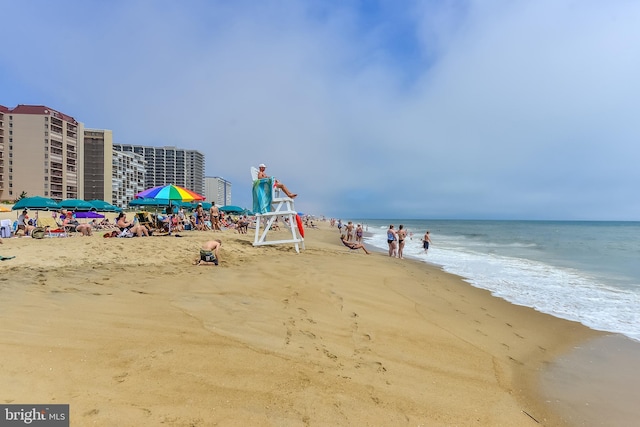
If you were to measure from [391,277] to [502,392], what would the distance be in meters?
5.20

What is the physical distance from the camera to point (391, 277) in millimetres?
8383

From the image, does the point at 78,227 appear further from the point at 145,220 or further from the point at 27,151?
the point at 27,151

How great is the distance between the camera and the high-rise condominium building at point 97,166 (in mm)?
79250

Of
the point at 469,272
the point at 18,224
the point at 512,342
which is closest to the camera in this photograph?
the point at 512,342

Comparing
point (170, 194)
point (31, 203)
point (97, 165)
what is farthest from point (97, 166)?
point (170, 194)

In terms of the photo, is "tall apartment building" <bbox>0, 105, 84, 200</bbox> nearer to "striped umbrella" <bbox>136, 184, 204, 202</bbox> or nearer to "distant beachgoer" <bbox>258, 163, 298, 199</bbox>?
Result: "striped umbrella" <bbox>136, 184, 204, 202</bbox>

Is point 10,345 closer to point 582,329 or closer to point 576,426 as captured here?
point 576,426

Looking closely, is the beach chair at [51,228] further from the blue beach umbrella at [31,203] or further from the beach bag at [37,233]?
the blue beach umbrella at [31,203]

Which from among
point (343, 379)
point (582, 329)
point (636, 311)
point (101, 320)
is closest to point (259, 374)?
point (343, 379)

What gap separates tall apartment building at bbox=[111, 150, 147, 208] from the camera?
87.9 m

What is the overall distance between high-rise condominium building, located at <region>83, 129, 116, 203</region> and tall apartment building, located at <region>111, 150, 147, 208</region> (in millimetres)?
3855

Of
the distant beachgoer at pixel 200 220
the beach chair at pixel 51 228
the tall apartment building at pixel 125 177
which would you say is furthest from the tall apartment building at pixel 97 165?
the beach chair at pixel 51 228

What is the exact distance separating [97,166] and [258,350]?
96202 mm

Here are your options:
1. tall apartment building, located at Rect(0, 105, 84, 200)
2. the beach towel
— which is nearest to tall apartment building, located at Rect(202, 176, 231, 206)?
tall apartment building, located at Rect(0, 105, 84, 200)
